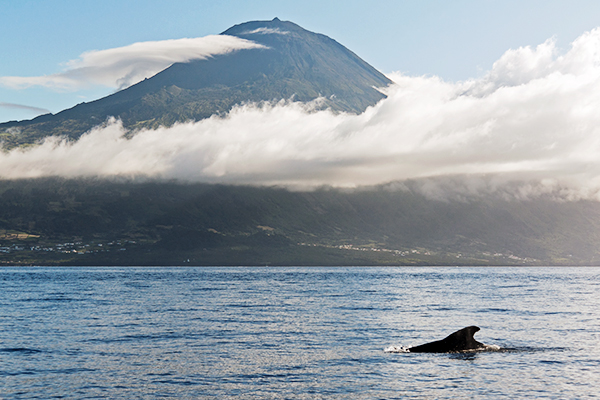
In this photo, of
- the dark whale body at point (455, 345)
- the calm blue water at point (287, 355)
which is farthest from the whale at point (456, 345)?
the calm blue water at point (287, 355)

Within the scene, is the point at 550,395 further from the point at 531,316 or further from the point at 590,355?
the point at 531,316

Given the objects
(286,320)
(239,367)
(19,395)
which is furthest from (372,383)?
(286,320)

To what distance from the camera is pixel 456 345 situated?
2016 inches

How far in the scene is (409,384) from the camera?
38.4m

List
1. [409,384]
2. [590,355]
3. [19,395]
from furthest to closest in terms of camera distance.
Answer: [590,355] < [409,384] < [19,395]

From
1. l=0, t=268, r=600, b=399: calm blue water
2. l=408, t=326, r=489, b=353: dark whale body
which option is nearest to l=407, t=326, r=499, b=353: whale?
l=408, t=326, r=489, b=353: dark whale body

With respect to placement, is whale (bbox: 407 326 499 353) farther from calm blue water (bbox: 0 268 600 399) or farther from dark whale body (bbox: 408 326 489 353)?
calm blue water (bbox: 0 268 600 399)

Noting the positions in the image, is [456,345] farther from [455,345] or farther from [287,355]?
[287,355]

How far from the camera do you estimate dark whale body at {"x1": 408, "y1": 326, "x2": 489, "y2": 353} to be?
50.8 m

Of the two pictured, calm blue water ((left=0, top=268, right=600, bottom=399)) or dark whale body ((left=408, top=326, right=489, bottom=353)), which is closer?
calm blue water ((left=0, top=268, right=600, bottom=399))

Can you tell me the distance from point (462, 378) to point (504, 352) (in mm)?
12641

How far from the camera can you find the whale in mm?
50781

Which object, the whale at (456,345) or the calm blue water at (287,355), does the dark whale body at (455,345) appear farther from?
the calm blue water at (287,355)

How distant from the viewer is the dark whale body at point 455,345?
5078cm
